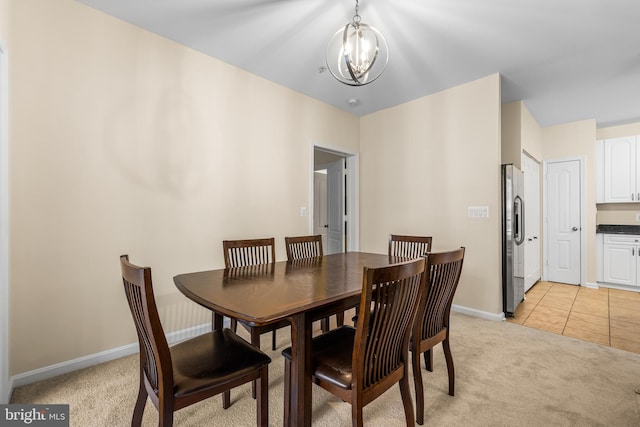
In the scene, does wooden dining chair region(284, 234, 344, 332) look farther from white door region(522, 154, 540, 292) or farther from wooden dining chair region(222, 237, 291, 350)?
white door region(522, 154, 540, 292)

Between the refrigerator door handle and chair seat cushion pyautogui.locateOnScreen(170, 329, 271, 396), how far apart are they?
10.2ft

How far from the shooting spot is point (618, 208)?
4.57 meters

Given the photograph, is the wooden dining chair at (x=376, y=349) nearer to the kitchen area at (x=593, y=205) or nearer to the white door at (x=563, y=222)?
the kitchen area at (x=593, y=205)

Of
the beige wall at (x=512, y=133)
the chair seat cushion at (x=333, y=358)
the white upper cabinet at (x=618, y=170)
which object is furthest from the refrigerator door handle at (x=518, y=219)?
the chair seat cushion at (x=333, y=358)

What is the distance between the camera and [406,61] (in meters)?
2.80

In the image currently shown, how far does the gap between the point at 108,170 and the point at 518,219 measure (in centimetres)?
407

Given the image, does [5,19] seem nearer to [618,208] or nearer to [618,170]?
[618,170]

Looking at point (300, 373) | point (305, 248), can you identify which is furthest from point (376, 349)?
point (305, 248)

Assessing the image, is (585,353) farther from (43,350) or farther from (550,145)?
(43,350)

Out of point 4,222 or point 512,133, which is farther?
point 512,133

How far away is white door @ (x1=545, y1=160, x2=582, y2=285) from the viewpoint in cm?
454

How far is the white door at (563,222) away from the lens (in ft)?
14.9

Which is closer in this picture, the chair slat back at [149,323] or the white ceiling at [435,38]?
the chair slat back at [149,323]

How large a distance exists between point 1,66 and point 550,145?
6478 millimetres
